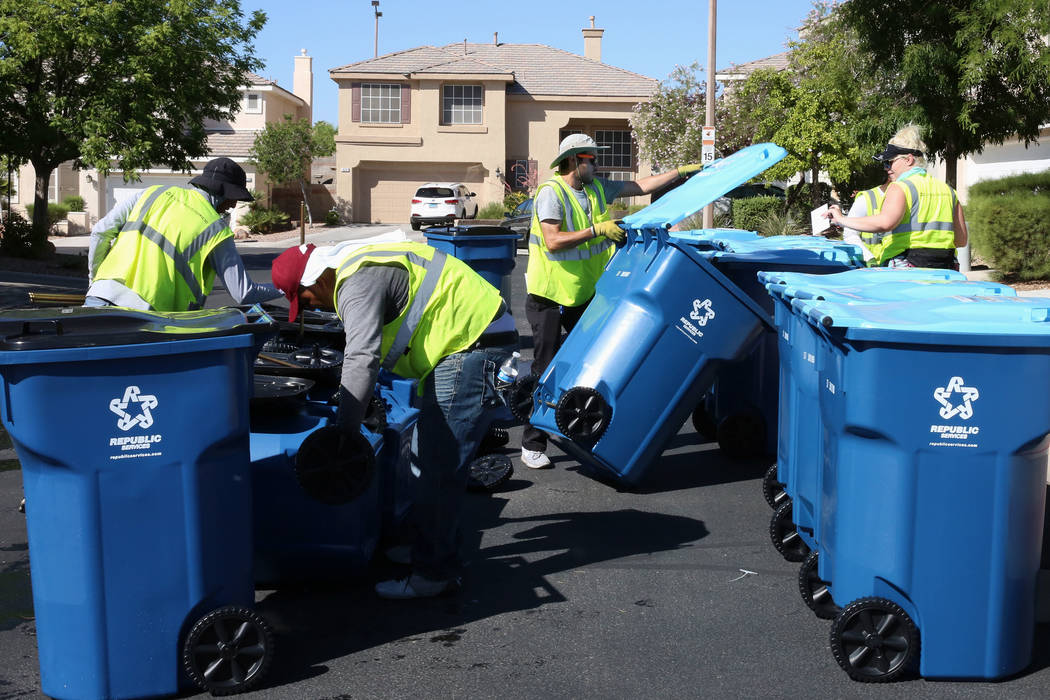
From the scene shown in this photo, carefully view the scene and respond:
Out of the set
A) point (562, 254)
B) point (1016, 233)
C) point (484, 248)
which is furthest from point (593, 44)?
point (562, 254)

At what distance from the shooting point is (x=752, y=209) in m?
25.0

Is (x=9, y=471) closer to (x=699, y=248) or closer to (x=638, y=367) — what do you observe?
(x=638, y=367)

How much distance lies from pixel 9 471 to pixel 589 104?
130 feet

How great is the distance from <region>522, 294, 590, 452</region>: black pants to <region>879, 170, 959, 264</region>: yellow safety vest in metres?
1.80

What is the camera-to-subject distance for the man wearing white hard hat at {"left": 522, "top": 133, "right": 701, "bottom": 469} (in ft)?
20.6

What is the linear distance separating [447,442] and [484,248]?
14.9 feet

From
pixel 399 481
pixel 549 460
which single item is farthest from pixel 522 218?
pixel 399 481

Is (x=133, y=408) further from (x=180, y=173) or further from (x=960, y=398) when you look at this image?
(x=180, y=173)

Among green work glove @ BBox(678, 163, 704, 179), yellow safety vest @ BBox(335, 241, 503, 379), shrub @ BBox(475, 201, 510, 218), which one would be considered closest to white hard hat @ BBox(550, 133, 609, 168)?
green work glove @ BBox(678, 163, 704, 179)

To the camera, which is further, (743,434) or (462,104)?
(462,104)

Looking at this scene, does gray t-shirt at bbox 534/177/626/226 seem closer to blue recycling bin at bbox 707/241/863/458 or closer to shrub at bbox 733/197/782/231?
blue recycling bin at bbox 707/241/863/458

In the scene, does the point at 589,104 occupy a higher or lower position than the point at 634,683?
higher

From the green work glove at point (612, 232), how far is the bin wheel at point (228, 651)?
3.19m

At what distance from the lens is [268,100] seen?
5097 cm
